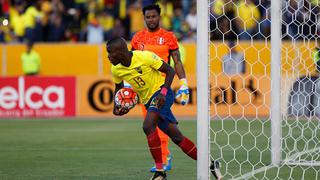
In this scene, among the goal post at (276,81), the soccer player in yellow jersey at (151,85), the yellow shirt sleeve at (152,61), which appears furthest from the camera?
the goal post at (276,81)

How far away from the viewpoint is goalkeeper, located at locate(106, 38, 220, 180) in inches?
372

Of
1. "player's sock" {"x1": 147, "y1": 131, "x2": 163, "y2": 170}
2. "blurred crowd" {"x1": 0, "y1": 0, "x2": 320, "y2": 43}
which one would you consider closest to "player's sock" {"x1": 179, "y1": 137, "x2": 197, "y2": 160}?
"player's sock" {"x1": 147, "y1": 131, "x2": 163, "y2": 170}

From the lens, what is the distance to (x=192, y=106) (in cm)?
2162

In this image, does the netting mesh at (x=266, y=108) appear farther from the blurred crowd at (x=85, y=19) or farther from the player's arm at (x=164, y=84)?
the blurred crowd at (x=85, y=19)

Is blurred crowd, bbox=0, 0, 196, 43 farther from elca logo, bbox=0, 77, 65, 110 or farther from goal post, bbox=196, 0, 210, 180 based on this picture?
goal post, bbox=196, 0, 210, 180

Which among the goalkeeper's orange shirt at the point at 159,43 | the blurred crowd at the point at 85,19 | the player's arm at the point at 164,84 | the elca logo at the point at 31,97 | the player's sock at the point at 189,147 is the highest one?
the blurred crowd at the point at 85,19

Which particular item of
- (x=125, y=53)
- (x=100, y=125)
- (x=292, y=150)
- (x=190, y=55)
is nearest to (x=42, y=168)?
(x=125, y=53)

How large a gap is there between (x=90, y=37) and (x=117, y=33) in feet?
3.62

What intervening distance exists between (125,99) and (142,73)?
0.36 metres

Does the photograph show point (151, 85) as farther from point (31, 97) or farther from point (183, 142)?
point (31, 97)

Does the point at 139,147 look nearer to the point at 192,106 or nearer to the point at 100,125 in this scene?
the point at 100,125

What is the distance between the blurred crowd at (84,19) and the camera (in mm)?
25000

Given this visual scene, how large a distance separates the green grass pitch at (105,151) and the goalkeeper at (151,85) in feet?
2.26

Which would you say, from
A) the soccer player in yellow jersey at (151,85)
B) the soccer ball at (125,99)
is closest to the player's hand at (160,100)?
the soccer player in yellow jersey at (151,85)
